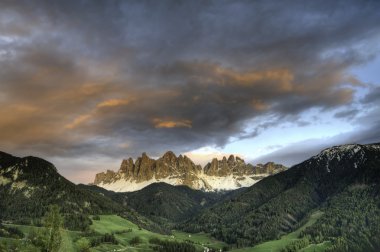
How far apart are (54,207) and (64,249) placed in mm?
9862

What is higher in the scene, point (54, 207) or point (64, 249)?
point (54, 207)

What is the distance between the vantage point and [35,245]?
8794 cm

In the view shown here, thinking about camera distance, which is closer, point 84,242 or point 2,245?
point 84,242

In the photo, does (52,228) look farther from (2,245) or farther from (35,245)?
(2,245)

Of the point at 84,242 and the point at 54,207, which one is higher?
the point at 54,207

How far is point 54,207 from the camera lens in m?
89.3

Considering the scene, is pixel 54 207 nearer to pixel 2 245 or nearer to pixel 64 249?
pixel 64 249

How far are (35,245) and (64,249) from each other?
633cm

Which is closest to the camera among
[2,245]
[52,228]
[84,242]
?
[52,228]

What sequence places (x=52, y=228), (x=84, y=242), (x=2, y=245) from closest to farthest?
(x=52, y=228)
(x=84, y=242)
(x=2, y=245)

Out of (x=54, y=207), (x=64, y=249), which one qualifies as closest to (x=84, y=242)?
(x=64, y=249)

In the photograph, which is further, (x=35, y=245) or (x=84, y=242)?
(x=84, y=242)

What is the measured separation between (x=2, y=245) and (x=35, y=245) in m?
56.5

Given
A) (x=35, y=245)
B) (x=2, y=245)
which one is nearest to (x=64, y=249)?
(x=35, y=245)
